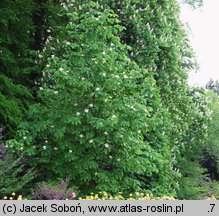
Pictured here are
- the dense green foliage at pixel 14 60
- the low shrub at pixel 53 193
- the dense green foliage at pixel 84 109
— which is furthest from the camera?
the dense green foliage at pixel 14 60

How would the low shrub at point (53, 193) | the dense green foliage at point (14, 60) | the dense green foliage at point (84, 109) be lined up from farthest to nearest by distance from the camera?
the dense green foliage at point (14, 60) → the dense green foliage at point (84, 109) → the low shrub at point (53, 193)

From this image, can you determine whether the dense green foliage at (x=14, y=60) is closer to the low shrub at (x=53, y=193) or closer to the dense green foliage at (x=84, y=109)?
the dense green foliage at (x=84, y=109)

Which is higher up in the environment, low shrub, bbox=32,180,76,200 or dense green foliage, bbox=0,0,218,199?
dense green foliage, bbox=0,0,218,199

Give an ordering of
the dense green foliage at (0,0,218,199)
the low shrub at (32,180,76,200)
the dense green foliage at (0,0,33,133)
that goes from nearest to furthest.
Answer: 1. the low shrub at (32,180,76,200)
2. the dense green foliage at (0,0,218,199)
3. the dense green foliage at (0,0,33,133)

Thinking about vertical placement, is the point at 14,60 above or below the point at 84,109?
above

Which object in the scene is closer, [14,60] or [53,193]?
[53,193]

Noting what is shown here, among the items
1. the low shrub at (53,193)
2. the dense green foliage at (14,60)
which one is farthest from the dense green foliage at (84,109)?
the low shrub at (53,193)

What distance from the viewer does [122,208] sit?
4703 mm

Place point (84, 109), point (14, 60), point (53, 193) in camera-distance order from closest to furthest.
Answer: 1. point (53, 193)
2. point (84, 109)
3. point (14, 60)

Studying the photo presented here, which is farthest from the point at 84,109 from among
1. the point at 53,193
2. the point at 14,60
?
the point at 14,60

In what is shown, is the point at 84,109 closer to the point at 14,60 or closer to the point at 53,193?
the point at 53,193

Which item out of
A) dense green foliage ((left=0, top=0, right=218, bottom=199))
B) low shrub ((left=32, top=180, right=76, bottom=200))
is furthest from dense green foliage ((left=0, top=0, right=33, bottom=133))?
low shrub ((left=32, top=180, right=76, bottom=200))

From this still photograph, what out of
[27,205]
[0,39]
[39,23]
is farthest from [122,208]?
[39,23]

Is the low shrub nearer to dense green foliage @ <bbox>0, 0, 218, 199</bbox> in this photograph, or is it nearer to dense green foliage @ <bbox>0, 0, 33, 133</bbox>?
dense green foliage @ <bbox>0, 0, 218, 199</bbox>
